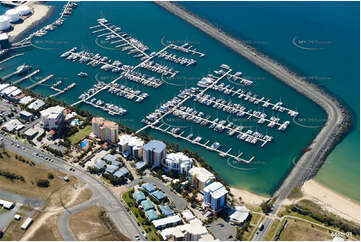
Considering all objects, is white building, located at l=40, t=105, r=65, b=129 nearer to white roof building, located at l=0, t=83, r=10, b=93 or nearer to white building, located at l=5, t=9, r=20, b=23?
white roof building, located at l=0, t=83, r=10, b=93

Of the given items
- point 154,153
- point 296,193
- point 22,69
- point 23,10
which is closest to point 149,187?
point 154,153

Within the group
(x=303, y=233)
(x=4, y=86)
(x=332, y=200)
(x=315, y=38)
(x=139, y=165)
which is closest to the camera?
(x=303, y=233)

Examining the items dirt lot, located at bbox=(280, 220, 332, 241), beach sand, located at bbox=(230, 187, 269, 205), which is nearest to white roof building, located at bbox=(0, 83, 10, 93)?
beach sand, located at bbox=(230, 187, 269, 205)

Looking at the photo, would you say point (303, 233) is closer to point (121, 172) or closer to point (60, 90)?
point (121, 172)

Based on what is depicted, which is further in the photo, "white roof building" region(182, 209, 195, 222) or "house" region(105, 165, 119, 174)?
"house" region(105, 165, 119, 174)

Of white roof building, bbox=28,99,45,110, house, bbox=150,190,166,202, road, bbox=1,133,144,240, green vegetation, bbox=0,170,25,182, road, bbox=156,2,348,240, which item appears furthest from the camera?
white roof building, bbox=28,99,45,110

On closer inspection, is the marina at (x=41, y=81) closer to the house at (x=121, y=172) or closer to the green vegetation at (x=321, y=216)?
the house at (x=121, y=172)

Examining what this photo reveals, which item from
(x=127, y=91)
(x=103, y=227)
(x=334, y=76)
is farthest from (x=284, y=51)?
(x=103, y=227)
